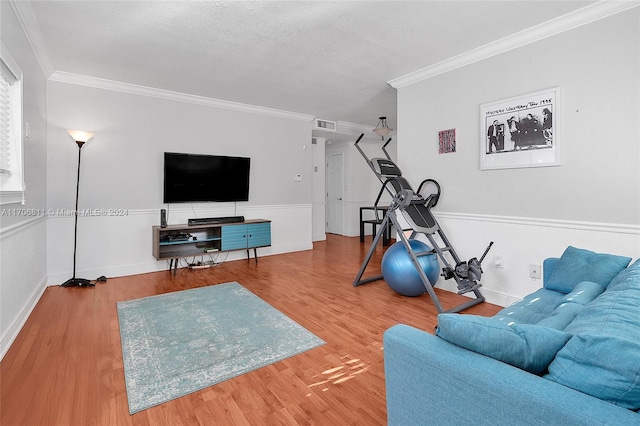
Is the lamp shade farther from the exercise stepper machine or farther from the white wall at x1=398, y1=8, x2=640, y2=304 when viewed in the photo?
the white wall at x1=398, y1=8, x2=640, y2=304

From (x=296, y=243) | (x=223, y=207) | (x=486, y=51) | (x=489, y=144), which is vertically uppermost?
(x=486, y=51)

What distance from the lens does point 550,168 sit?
2.86 meters

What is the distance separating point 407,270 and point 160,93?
4152mm

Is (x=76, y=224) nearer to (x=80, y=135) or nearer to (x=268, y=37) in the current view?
(x=80, y=135)

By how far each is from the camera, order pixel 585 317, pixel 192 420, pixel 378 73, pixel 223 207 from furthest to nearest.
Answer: pixel 223 207 → pixel 378 73 → pixel 192 420 → pixel 585 317

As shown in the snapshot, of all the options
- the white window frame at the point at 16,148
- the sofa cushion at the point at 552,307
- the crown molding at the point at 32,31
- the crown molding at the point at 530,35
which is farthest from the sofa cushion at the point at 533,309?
the crown molding at the point at 32,31

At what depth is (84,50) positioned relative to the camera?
328cm

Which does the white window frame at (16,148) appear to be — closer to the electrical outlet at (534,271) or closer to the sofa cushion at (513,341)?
the sofa cushion at (513,341)

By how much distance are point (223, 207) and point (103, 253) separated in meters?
1.76

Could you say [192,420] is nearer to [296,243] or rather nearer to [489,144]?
[489,144]

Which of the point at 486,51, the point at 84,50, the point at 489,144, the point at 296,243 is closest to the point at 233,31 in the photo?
the point at 84,50

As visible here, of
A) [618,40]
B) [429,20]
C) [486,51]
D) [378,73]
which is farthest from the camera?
[378,73]

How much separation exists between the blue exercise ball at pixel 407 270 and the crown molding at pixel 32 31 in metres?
3.88

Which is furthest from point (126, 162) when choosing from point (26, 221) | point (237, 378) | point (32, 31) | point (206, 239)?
point (237, 378)
